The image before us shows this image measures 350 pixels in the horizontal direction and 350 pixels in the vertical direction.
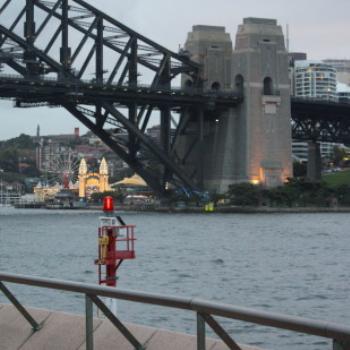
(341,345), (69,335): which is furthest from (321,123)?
(341,345)

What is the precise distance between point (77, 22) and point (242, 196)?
Result: 24.2 meters

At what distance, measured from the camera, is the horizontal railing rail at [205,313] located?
6.44 m

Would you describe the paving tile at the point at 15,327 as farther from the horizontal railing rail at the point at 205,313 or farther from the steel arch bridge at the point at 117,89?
the steel arch bridge at the point at 117,89

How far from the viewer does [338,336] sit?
6355 mm

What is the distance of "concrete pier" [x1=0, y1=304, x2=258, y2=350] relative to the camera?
8.33 meters

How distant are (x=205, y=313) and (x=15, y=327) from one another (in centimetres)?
310

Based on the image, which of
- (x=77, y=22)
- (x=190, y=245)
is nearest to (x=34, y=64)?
(x=77, y=22)

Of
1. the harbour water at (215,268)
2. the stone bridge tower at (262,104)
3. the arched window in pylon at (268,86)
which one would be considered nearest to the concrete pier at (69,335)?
the harbour water at (215,268)

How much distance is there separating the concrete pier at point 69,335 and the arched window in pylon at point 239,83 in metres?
107

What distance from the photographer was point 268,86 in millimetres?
118938

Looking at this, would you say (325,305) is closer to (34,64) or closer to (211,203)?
(34,64)

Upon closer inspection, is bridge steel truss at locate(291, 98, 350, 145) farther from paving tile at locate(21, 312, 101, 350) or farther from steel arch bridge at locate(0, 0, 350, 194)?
paving tile at locate(21, 312, 101, 350)

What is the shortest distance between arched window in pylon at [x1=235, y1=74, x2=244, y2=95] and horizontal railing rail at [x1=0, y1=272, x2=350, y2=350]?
108394mm

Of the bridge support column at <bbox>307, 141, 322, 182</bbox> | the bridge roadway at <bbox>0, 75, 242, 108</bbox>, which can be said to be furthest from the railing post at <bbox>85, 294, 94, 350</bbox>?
the bridge support column at <bbox>307, 141, 322, 182</bbox>
